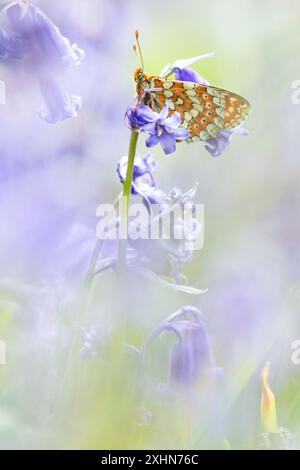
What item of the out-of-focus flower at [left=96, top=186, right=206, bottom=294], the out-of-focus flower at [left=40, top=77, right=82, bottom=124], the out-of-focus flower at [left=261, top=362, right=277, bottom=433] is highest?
the out-of-focus flower at [left=40, top=77, right=82, bottom=124]

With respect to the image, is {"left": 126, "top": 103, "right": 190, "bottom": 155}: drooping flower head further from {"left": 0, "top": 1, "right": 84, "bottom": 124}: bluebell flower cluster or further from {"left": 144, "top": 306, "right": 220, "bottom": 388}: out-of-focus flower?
{"left": 144, "top": 306, "right": 220, "bottom": 388}: out-of-focus flower

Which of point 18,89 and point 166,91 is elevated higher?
point 18,89

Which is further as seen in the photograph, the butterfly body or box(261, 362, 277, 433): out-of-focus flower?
box(261, 362, 277, 433): out-of-focus flower

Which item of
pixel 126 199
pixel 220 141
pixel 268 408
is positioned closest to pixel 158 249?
pixel 126 199

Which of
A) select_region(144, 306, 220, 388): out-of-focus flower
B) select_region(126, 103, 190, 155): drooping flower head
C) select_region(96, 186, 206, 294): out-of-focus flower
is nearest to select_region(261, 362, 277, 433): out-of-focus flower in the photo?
select_region(144, 306, 220, 388): out-of-focus flower

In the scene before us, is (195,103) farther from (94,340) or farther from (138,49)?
(94,340)

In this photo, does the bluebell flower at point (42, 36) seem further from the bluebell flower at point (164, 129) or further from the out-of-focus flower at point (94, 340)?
the out-of-focus flower at point (94, 340)

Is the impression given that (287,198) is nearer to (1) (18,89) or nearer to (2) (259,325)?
(2) (259,325)

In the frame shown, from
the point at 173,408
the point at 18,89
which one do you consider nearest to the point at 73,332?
the point at 173,408
